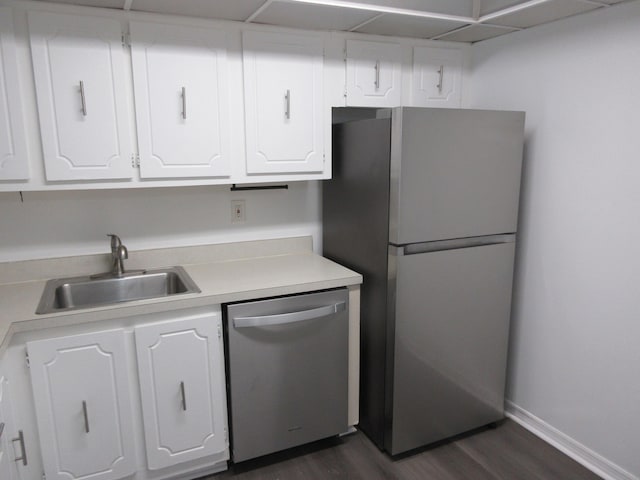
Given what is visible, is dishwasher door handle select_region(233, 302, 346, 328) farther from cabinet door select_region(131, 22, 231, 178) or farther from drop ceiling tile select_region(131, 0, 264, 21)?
drop ceiling tile select_region(131, 0, 264, 21)

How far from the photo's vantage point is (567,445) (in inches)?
85.7

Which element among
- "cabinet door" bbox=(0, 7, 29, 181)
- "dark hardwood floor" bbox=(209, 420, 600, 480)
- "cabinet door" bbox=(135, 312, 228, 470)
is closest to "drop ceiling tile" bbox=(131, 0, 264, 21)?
"cabinet door" bbox=(0, 7, 29, 181)

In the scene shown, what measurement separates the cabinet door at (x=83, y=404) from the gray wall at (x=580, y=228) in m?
1.92

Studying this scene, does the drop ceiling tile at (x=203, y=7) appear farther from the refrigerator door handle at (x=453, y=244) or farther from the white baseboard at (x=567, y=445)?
the white baseboard at (x=567, y=445)

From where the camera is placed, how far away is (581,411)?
6.91 feet

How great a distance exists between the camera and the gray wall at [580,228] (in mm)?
1853

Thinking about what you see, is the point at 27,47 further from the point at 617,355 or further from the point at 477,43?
the point at 617,355

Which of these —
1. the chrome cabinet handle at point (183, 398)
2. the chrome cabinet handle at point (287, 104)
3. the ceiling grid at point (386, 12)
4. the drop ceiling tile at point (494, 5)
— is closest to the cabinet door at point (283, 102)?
the chrome cabinet handle at point (287, 104)

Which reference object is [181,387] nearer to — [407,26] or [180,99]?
[180,99]

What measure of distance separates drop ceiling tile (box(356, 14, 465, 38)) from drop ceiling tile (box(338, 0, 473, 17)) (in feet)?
0.16

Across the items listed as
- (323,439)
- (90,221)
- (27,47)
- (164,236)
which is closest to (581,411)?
(323,439)

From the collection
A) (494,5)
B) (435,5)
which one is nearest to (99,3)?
(435,5)

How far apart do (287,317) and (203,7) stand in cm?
129

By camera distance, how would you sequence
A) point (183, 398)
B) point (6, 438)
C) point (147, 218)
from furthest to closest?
point (147, 218) < point (183, 398) < point (6, 438)
